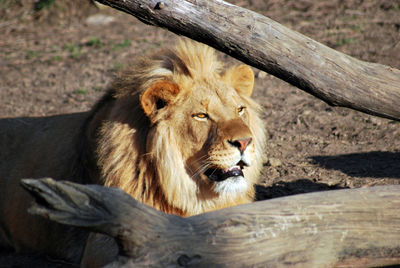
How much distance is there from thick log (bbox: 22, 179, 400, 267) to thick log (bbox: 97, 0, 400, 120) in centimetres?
77

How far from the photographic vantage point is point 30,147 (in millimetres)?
4789

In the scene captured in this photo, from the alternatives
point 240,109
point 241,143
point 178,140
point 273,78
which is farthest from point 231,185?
point 273,78

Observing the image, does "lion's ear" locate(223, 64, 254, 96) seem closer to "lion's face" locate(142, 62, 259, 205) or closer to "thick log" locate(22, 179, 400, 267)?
"lion's face" locate(142, 62, 259, 205)

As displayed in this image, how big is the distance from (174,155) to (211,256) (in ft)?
4.10

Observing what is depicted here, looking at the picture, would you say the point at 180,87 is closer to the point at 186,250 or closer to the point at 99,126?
the point at 99,126

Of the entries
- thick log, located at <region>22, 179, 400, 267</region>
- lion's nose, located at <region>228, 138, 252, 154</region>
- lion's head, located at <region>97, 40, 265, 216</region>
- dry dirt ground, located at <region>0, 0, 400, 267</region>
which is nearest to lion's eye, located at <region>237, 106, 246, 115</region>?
lion's head, located at <region>97, 40, 265, 216</region>

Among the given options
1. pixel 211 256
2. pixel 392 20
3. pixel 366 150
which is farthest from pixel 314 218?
pixel 392 20

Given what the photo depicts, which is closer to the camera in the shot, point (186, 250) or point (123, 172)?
point (186, 250)

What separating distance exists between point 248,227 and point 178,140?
122 cm

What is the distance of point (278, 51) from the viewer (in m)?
3.43

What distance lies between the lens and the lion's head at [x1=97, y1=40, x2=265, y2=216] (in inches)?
141

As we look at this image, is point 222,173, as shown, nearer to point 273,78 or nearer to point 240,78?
point 240,78

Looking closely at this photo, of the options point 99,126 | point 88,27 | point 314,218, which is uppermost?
point 314,218

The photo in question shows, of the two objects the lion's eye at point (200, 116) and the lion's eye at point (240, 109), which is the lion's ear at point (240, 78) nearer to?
the lion's eye at point (240, 109)
